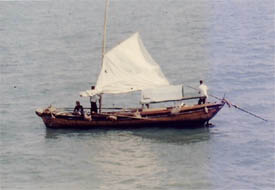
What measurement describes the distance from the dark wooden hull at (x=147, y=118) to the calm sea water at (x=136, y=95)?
22.5 inches

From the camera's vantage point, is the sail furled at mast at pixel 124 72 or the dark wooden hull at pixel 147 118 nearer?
the dark wooden hull at pixel 147 118

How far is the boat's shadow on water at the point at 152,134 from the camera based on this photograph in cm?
4391

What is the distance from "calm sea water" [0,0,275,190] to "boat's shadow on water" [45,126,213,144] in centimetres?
6

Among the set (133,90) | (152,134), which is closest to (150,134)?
(152,134)

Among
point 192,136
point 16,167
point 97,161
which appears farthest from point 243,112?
point 16,167

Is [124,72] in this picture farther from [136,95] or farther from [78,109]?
[136,95]

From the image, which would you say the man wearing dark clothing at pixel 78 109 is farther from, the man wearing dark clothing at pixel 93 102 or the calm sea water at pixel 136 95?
the calm sea water at pixel 136 95

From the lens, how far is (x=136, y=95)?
52.9m

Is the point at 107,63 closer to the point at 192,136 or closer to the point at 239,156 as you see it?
the point at 192,136

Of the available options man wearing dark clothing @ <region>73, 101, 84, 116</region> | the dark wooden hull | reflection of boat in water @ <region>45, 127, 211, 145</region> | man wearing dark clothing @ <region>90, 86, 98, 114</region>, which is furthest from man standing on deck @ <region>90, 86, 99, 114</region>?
reflection of boat in water @ <region>45, 127, 211, 145</region>

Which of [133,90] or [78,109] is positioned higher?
[133,90]

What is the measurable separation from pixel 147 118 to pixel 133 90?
215cm

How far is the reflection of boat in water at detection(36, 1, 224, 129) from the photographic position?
45000mm

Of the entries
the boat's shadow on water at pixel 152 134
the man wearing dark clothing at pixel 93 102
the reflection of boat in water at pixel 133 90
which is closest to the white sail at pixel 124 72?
the reflection of boat in water at pixel 133 90
